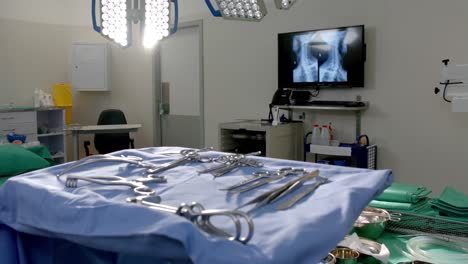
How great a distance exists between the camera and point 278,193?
972 millimetres

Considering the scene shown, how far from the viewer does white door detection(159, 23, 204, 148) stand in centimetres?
507

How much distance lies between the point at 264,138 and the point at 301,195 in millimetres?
2866

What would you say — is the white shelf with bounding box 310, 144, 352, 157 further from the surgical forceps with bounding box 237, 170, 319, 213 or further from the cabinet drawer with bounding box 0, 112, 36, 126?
the cabinet drawer with bounding box 0, 112, 36, 126

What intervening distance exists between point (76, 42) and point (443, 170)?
468 cm

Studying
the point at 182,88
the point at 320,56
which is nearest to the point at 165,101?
the point at 182,88

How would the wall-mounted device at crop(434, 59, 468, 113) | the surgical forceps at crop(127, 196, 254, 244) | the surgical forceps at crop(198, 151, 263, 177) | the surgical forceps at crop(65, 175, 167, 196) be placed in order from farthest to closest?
the wall-mounted device at crop(434, 59, 468, 113)
the surgical forceps at crop(198, 151, 263, 177)
the surgical forceps at crop(65, 175, 167, 196)
the surgical forceps at crop(127, 196, 254, 244)

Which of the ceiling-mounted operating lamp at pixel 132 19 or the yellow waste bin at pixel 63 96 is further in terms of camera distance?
the yellow waste bin at pixel 63 96

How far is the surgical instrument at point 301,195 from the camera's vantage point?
89 centimetres

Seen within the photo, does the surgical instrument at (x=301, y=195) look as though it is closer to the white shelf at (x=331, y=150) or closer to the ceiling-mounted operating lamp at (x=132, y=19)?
the ceiling-mounted operating lamp at (x=132, y=19)

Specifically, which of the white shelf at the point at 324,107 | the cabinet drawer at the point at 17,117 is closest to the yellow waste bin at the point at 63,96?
the cabinet drawer at the point at 17,117

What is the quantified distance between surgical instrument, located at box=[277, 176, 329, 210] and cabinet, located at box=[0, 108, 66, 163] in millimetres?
4434

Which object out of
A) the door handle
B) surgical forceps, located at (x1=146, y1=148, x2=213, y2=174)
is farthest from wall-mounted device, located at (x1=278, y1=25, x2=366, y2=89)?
surgical forceps, located at (x1=146, y1=148, x2=213, y2=174)

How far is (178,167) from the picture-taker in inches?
49.9

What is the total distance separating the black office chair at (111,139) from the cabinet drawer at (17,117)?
68 cm
